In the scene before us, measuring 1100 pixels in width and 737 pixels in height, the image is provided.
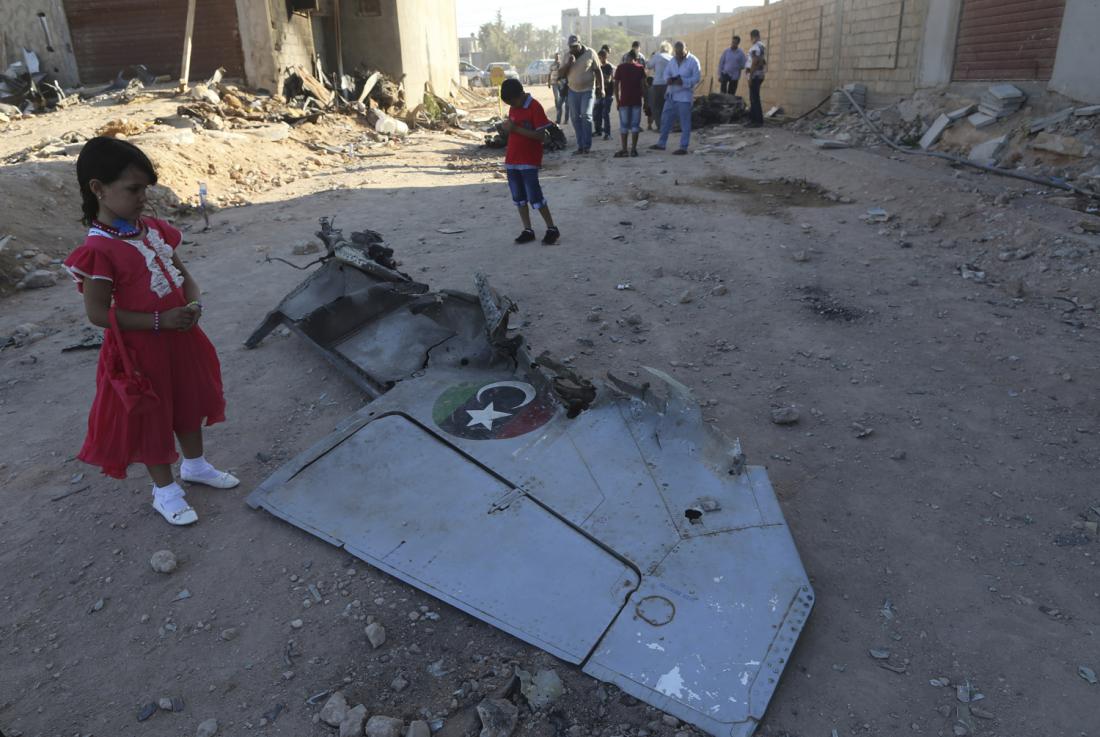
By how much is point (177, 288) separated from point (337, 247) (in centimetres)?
202

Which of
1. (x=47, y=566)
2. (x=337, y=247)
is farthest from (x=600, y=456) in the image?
(x=337, y=247)

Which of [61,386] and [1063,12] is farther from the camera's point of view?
[1063,12]

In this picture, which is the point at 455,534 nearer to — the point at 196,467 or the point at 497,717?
the point at 497,717

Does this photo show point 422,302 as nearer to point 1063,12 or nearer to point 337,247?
point 337,247

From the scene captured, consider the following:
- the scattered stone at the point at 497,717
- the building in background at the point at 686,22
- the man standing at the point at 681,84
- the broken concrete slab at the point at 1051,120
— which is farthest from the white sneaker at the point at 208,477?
the building in background at the point at 686,22

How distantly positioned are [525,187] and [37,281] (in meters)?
4.10

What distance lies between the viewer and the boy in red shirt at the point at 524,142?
559 cm

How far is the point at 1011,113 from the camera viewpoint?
8.05m

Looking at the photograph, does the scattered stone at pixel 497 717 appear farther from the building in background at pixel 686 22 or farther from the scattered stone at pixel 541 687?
the building in background at pixel 686 22

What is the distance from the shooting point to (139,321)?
2.26 m

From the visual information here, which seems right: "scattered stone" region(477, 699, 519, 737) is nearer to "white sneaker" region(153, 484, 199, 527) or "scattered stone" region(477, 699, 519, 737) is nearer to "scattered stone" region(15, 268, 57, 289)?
"white sneaker" region(153, 484, 199, 527)

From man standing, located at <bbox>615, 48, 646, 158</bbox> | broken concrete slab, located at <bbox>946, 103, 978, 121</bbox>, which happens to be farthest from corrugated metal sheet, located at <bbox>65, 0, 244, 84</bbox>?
broken concrete slab, located at <bbox>946, 103, 978, 121</bbox>

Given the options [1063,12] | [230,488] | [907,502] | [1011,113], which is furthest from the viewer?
[1011,113]

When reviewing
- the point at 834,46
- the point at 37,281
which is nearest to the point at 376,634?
the point at 37,281
